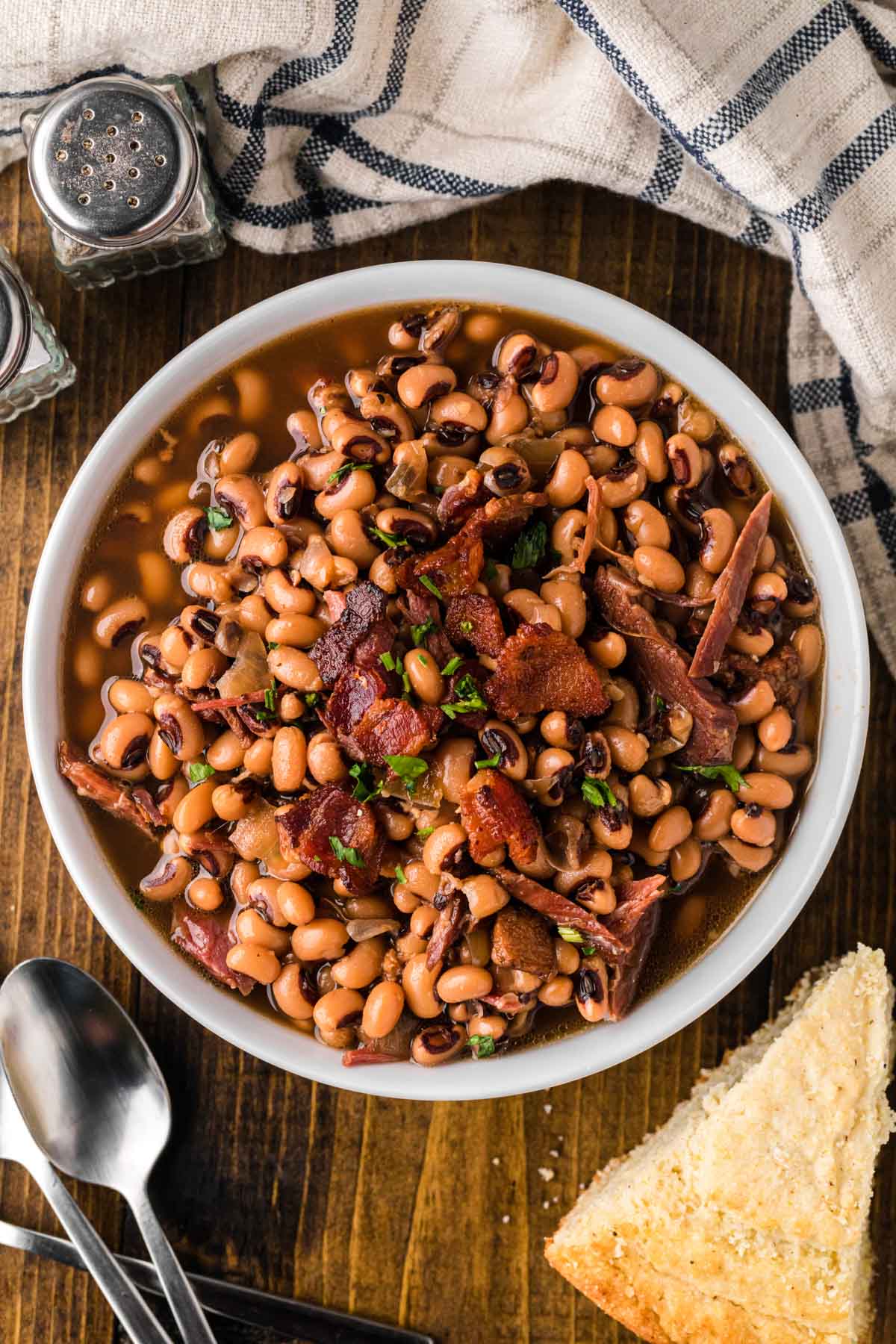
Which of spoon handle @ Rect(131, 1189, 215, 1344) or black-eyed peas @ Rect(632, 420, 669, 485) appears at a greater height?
black-eyed peas @ Rect(632, 420, 669, 485)

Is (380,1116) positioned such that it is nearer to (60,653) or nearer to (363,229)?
(60,653)

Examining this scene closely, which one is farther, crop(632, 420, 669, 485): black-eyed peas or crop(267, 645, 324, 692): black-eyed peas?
crop(632, 420, 669, 485): black-eyed peas

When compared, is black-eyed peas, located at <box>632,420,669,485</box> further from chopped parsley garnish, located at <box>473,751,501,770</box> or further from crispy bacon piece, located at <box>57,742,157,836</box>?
crispy bacon piece, located at <box>57,742,157,836</box>

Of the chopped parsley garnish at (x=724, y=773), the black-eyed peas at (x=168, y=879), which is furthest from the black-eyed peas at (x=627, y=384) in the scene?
the black-eyed peas at (x=168, y=879)

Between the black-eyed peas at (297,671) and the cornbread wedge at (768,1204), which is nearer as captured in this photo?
the black-eyed peas at (297,671)

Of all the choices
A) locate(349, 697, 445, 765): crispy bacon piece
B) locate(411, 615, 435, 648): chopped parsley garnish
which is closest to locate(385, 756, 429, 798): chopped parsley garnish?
locate(349, 697, 445, 765): crispy bacon piece

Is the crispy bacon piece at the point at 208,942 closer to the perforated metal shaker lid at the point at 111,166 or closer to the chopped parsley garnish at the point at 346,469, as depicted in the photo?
the chopped parsley garnish at the point at 346,469
